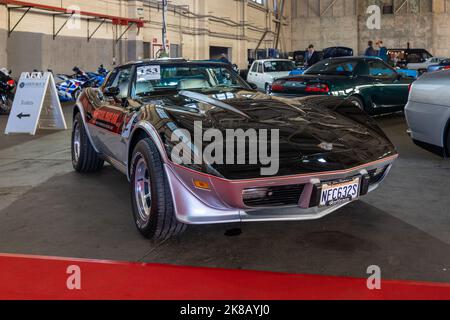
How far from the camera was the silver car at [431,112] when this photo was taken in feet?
18.2

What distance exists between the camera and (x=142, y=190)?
358cm

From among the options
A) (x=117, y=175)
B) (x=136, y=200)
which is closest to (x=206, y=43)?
(x=117, y=175)

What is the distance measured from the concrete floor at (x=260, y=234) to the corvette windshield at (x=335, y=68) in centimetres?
439

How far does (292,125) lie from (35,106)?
681cm

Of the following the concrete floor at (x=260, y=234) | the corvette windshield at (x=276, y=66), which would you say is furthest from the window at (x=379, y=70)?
the corvette windshield at (x=276, y=66)

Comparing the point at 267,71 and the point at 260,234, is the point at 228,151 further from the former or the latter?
the point at 267,71

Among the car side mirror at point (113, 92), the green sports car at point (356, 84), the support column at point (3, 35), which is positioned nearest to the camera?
the car side mirror at point (113, 92)

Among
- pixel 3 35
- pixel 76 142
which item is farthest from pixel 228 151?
pixel 3 35

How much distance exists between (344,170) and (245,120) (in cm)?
76

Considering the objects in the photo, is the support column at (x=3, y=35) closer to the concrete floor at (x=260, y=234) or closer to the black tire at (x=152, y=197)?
the concrete floor at (x=260, y=234)

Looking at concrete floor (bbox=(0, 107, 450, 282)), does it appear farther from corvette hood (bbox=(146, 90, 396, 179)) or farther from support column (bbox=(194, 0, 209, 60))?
support column (bbox=(194, 0, 209, 60))

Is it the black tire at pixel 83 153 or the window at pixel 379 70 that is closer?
the black tire at pixel 83 153
